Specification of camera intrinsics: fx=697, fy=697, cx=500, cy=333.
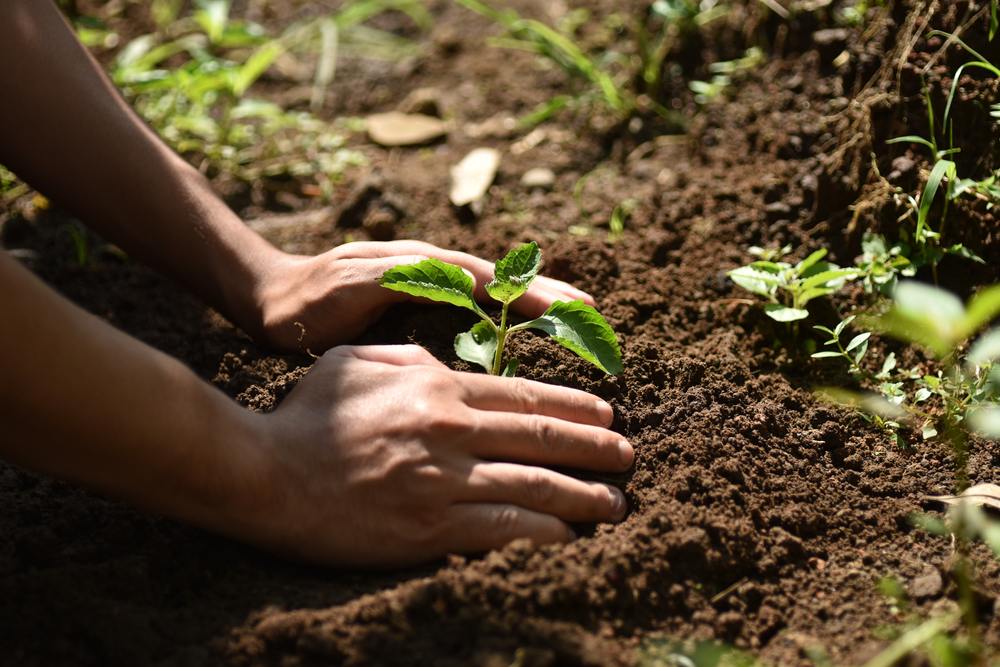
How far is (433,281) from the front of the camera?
162 cm

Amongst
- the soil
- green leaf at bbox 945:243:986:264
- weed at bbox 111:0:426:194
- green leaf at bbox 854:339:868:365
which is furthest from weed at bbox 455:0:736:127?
green leaf at bbox 854:339:868:365

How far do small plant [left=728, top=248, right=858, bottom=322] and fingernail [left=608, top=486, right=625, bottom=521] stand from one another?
0.66 meters

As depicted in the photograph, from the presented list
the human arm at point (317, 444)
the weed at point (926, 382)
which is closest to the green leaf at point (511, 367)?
the human arm at point (317, 444)

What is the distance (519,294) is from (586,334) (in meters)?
0.18

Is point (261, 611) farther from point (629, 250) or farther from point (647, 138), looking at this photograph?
point (647, 138)

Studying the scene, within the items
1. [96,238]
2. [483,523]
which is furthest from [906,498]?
[96,238]

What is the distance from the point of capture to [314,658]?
1223 mm

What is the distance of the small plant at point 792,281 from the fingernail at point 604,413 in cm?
53

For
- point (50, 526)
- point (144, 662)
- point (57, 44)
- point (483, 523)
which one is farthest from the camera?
point (57, 44)

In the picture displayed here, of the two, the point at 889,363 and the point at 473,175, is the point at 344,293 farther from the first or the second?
the point at 889,363

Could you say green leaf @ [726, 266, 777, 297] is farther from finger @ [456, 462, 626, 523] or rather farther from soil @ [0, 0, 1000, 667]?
finger @ [456, 462, 626, 523]

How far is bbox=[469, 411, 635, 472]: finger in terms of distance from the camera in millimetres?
1458

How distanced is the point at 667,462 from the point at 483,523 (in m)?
0.45

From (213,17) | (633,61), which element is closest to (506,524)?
(633,61)
